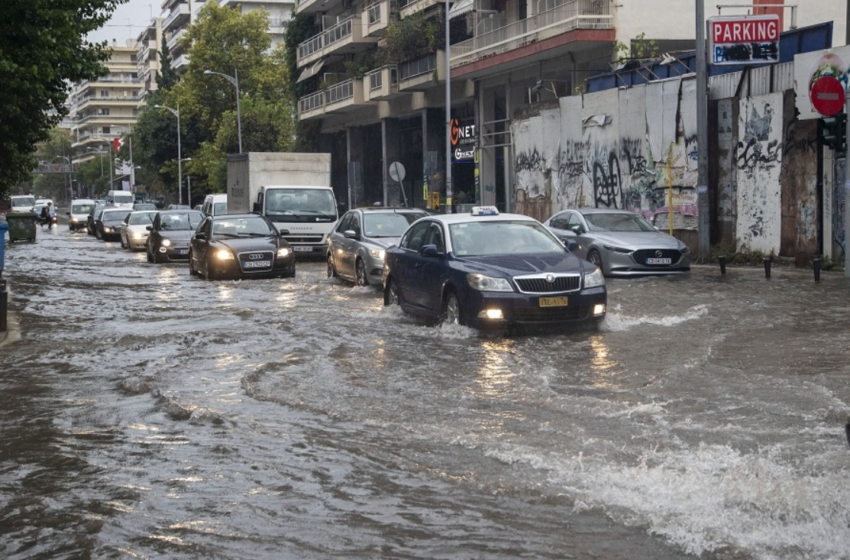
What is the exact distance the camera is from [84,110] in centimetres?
17625

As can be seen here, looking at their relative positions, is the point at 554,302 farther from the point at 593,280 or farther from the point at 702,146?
the point at 702,146

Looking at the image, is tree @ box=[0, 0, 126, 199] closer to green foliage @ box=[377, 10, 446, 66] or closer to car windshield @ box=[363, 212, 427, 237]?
car windshield @ box=[363, 212, 427, 237]

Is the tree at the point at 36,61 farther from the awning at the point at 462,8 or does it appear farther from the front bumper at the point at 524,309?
the awning at the point at 462,8

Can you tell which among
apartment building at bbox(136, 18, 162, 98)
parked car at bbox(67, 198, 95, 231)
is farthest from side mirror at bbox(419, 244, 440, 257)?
apartment building at bbox(136, 18, 162, 98)

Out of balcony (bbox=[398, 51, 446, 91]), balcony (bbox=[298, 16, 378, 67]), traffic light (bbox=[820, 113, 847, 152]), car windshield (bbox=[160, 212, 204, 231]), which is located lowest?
car windshield (bbox=[160, 212, 204, 231])

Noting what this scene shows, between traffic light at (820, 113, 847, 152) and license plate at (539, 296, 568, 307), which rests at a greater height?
traffic light at (820, 113, 847, 152)

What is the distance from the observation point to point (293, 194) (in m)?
31.2

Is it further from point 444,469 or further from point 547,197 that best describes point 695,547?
point 547,197

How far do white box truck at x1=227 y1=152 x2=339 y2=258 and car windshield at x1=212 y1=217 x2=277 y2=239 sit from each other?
4.67 metres

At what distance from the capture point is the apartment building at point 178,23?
388ft

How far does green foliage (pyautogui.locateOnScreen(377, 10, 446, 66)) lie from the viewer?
46531 mm

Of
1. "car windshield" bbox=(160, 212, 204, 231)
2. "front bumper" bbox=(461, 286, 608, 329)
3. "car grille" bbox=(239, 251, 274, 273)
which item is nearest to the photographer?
"front bumper" bbox=(461, 286, 608, 329)

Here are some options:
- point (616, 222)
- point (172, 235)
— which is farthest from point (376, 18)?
point (616, 222)

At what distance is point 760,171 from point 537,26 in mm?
12937
